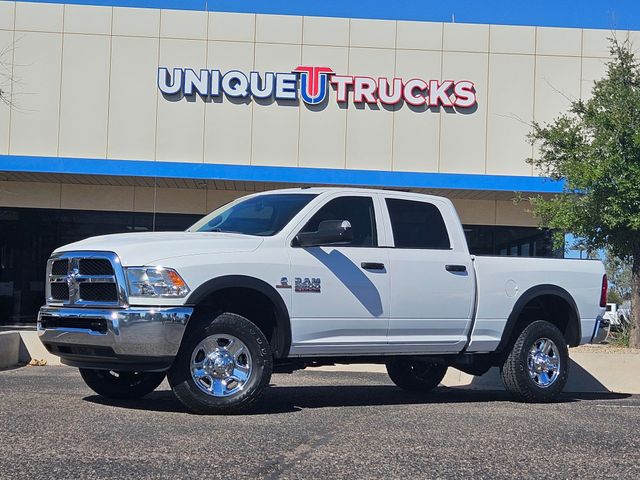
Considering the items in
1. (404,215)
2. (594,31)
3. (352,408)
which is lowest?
(352,408)

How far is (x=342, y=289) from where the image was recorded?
332 inches

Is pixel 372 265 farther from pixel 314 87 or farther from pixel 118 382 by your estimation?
pixel 314 87

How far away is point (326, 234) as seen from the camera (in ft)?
26.8

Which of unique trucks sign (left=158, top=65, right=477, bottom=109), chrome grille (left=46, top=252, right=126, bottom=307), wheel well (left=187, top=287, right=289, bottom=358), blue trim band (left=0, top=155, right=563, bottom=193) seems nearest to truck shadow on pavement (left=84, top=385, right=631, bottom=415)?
wheel well (left=187, top=287, right=289, bottom=358)

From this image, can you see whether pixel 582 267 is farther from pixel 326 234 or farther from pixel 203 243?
pixel 203 243

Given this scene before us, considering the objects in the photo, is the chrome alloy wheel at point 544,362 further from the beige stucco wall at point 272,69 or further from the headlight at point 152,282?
the beige stucco wall at point 272,69

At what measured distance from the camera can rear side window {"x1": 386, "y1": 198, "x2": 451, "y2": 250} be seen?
9.07 m

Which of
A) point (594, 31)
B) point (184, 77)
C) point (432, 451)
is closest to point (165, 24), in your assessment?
point (184, 77)

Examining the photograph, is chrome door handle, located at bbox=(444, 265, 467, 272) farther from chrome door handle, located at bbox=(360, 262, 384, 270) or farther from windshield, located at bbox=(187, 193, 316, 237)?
windshield, located at bbox=(187, 193, 316, 237)

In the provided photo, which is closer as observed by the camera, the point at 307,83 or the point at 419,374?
the point at 419,374

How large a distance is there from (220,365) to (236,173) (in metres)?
13.0

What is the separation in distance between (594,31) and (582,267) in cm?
1396

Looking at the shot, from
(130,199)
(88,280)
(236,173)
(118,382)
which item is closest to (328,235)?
(88,280)

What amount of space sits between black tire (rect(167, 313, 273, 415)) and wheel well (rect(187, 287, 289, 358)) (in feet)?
0.63
